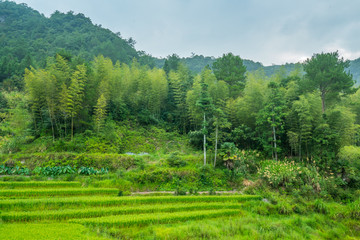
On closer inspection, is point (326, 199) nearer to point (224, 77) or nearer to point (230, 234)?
point (230, 234)

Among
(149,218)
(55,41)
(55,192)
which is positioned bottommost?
(149,218)

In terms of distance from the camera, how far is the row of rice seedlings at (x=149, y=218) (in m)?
6.50

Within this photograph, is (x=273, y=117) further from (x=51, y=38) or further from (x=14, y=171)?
(x=51, y=38)


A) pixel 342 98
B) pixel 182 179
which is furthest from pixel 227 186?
pixel 342 98

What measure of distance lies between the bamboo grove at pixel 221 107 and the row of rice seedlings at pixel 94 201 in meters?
4.68

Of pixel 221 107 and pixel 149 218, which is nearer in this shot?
pixel 149 218

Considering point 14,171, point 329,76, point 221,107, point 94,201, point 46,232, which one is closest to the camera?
point 46,232

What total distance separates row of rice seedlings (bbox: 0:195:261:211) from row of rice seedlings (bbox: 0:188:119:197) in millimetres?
923

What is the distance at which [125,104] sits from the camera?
71.5 feet

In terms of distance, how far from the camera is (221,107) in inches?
700

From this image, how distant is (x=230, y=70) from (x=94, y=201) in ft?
76.0

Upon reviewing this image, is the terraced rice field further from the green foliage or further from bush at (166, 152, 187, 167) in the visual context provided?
bush at (166, 152, 187, 167)

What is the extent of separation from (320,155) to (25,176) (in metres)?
22.0

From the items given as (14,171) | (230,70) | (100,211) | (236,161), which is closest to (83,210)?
(100,211)
